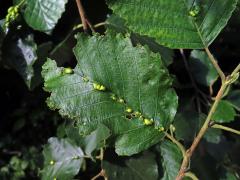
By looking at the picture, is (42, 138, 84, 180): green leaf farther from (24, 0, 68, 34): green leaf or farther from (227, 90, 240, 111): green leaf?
(227, 90, 240, 111): green leaf

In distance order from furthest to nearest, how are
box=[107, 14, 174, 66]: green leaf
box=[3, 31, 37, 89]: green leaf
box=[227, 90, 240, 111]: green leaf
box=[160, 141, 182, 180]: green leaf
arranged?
box=[227, 90, 240, 111]: green leaf < box=[3, 31, 37, 89]: green leaf < box=[107, 14, 174, 66]: green leaf < box=[160, 141, 182, 180]: green leaf

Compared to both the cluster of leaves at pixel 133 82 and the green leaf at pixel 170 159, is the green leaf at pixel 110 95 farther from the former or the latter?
the green leaf at pixel 170 159

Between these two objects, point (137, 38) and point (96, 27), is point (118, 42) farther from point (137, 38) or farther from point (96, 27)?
point (96, 27)

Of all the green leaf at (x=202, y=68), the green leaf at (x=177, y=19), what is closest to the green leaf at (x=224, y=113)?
the green leaf at (x=202, y=68)

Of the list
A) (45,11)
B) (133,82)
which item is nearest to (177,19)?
(133,82)

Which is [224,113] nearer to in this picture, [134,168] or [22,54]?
[134,168]

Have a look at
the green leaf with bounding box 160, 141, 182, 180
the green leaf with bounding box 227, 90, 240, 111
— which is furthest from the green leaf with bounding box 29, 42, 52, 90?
the green leaf with bounding box 227, 90, 240, 111

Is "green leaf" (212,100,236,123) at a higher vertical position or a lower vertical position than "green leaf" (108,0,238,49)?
lower

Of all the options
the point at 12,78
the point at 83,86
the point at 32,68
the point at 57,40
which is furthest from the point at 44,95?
the point at 83,86
